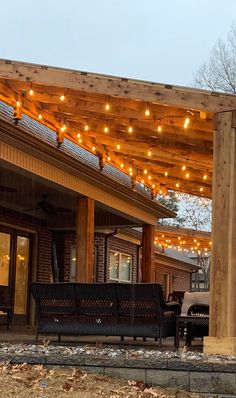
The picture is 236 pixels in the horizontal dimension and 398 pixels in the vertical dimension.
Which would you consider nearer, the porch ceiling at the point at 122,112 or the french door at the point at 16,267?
the porch ceiling at the point at 122,112

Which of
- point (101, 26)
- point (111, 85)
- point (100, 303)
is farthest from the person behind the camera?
point (101, 26)

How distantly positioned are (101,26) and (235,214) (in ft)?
260

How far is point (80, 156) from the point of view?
1211 centimetres

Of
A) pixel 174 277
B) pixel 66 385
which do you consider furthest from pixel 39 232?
pixel 174 277

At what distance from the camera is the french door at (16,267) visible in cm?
1376

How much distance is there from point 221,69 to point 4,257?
19.5 m

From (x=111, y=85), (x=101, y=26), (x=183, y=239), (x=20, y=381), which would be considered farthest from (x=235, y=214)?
(x=101, y=26)

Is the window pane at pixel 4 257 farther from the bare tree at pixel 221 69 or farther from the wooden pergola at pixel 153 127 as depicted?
the bare tree at pixel 221 69

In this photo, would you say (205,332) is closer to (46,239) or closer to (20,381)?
A: (20,381)

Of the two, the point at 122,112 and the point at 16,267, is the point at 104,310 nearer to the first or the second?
the point at 122,112

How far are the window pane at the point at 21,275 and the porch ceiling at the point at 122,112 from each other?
3087mm

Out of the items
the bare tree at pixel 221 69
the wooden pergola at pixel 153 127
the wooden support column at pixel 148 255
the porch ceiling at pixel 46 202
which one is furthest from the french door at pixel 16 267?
the bare tree at pixel 221 69

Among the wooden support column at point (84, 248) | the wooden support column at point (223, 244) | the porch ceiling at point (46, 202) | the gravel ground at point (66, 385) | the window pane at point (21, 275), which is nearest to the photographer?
the gravel ground at point (66, 385)

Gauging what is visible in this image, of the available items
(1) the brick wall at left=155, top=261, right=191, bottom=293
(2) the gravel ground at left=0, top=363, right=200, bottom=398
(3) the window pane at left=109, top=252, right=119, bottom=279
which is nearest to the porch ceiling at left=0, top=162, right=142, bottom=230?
(3) the window pane at left=109, top=252, right=119, bottom=279
